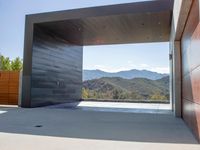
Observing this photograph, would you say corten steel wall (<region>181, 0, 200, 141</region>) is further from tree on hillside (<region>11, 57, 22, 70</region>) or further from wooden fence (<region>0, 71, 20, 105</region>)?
tree on hillside (<region>11, 57, 22, 70</region>)

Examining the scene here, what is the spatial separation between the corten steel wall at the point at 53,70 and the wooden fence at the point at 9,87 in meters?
1.40

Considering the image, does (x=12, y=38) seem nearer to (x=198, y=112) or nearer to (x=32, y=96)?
(x=32, y=96)

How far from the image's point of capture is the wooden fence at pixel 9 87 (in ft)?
38.0

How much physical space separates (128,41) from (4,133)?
9954 mm

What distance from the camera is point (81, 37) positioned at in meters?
12.7

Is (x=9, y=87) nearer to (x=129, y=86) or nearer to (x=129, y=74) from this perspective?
(x=129, y=86)

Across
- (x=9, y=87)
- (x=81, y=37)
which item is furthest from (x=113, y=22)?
(x=9, y=87)

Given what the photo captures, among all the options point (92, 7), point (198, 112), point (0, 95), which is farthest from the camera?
point (0, 95)

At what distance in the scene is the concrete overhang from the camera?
348 inches

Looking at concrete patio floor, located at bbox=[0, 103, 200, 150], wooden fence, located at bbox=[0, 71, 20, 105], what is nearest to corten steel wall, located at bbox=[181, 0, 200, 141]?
concrete patio floor, located at bbox=[0, 103, 200, 150]

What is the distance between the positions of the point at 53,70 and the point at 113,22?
4165 mm

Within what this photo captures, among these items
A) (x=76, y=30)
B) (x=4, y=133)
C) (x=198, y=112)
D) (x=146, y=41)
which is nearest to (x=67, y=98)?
(x=76, y=30)

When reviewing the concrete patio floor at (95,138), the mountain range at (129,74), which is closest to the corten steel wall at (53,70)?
the concrete patio floor at (95,138)

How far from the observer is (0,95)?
475 inches
